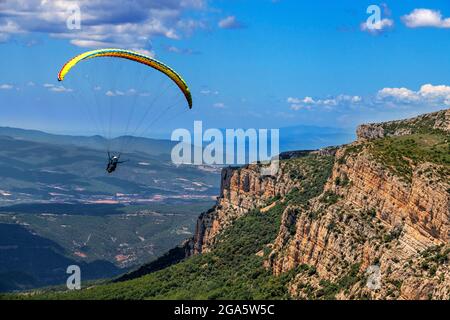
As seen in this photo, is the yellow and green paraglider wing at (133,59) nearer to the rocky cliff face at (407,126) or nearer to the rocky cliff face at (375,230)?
the rocky cliff face at (375,230)

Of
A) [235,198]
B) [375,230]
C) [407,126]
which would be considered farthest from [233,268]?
[375,230]

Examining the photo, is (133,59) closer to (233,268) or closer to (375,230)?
(375,230)

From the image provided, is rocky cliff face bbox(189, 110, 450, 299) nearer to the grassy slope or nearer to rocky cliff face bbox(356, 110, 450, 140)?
rocky cliff face bbox(356, 110, 450, 140)

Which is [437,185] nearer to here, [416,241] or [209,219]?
[416,241]

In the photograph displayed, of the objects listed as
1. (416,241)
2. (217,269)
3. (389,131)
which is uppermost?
(389,131)

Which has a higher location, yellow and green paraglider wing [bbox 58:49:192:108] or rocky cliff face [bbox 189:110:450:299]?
yellow and green paraglider wing [bbox 58:49:192:108]

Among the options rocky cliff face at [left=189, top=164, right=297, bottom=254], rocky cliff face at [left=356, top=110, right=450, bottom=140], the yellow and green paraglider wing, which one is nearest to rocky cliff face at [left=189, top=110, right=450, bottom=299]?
rocky cliff face at [left=356, top=110, right=450, bottom=140]
